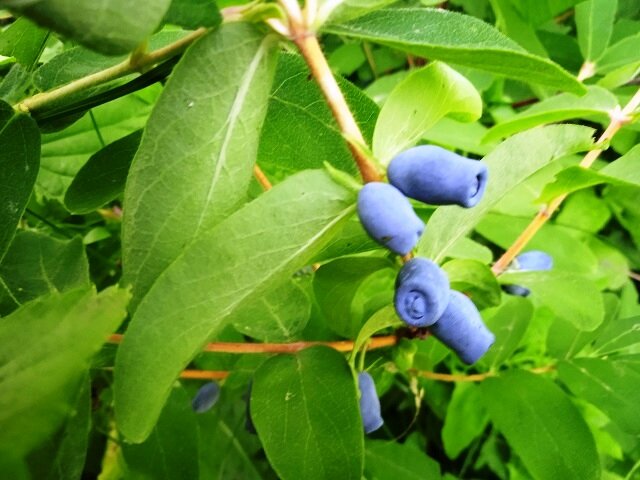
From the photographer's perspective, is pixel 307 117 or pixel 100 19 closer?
pixel 100 19

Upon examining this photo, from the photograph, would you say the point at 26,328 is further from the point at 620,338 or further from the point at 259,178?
the point at 620,338

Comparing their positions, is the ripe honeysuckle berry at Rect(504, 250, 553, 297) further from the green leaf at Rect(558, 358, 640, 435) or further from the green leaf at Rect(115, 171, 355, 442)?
the green leaf at Rect(115, 171, 355, 442)

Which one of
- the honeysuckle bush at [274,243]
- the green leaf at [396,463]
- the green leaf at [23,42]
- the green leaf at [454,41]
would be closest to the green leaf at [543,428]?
the honeysuckle bush at [274,243]

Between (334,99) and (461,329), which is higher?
(334,99)

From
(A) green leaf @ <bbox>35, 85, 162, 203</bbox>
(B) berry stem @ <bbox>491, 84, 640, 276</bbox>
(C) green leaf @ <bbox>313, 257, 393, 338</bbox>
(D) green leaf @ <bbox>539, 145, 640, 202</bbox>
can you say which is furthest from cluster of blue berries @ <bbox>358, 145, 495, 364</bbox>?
(A) green leaf @ <bbox>35, 85, 162, 203</bbox>

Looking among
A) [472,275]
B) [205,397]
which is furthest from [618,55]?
[205,397]

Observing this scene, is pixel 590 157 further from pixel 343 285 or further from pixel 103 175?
pixel 103 175

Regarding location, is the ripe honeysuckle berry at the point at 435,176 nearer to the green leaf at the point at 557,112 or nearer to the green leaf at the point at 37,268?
the green leaf at the point at 557,112
